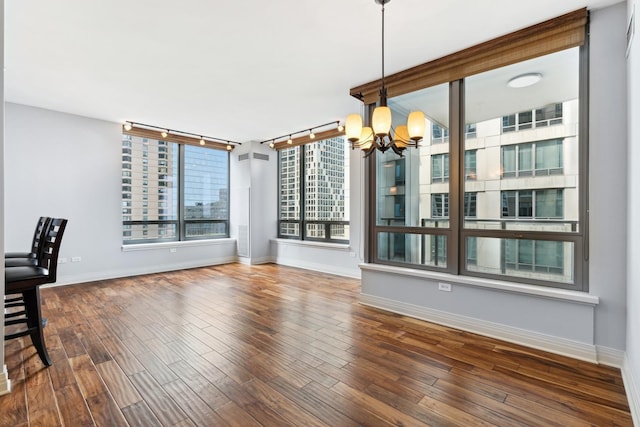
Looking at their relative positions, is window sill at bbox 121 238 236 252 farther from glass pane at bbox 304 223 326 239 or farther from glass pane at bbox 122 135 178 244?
glass pane at bbox 304 223 326 239

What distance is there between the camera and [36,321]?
7.82ft

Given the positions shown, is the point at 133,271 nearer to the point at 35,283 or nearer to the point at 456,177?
the point at 35,283

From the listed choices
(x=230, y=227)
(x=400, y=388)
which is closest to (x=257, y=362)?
(x=400, y=388)

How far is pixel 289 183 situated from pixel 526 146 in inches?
200

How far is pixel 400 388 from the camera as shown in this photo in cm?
206

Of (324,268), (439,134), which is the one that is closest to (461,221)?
(439,134)

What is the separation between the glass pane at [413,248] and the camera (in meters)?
3.35

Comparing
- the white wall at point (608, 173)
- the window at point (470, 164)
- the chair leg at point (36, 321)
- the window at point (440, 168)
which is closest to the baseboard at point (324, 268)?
the window at point (440, 168)

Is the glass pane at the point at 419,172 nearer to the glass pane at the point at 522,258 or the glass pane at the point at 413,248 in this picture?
the glass pane at the point at 413,248

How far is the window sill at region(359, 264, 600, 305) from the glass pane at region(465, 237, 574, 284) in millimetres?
122

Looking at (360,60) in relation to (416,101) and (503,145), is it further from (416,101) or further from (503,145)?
(503,145)

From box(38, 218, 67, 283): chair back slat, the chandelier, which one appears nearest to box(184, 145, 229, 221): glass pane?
box(38, 218, 67, 283): chair back slat

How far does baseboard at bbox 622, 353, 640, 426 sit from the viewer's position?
5.68ft

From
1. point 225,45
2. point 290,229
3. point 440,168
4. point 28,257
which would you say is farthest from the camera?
point 290,229
